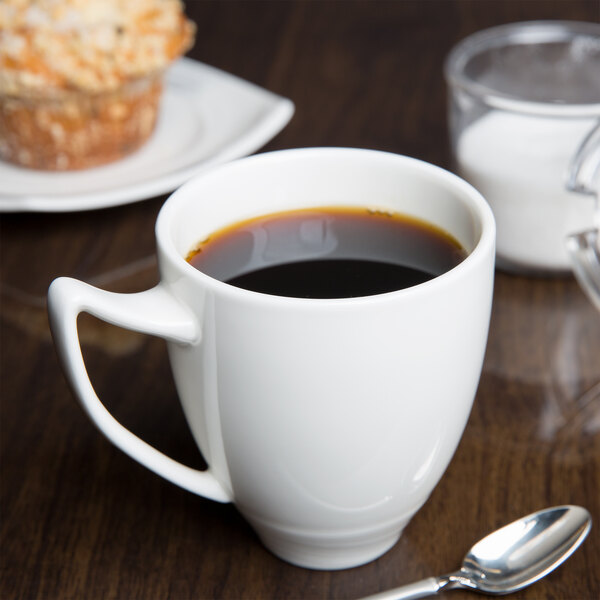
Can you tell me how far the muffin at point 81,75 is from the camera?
0.76 metres

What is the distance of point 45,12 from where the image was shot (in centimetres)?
76

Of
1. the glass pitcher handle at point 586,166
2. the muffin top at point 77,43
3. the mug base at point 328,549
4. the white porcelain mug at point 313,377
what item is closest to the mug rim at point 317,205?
the white porcelain mug at point 313,377

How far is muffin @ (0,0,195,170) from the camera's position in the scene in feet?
2.49

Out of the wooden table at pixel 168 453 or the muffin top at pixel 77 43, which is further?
the muffin top at pixel 77 43

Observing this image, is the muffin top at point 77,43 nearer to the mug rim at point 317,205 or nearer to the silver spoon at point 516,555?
the mug rim at point 317,205

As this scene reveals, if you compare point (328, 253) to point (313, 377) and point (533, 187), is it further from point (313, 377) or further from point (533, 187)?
point (533, 187)

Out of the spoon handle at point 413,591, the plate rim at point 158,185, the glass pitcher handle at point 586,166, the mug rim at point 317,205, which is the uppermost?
the mug rim at point 317,205

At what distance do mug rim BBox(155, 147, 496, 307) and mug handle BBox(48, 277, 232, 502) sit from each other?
21 mm

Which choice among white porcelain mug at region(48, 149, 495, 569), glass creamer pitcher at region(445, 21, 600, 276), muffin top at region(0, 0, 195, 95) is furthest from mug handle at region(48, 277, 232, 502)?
muffin top at region(0, 0, 195, 95)

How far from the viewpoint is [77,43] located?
762mm

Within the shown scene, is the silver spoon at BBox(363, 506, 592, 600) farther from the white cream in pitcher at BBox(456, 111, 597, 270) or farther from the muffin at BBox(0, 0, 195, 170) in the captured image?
the muffin at BBox(0, 0, 195, 170)

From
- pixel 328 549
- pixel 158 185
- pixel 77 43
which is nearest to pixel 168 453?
pixel 328 549

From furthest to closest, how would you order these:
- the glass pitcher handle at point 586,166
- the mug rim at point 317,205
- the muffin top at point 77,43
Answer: the muffin top at point 77,43 < the glass pitcher handle at point 586,166 < the mug rim at point 317,205

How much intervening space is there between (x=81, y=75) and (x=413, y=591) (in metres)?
0.53
